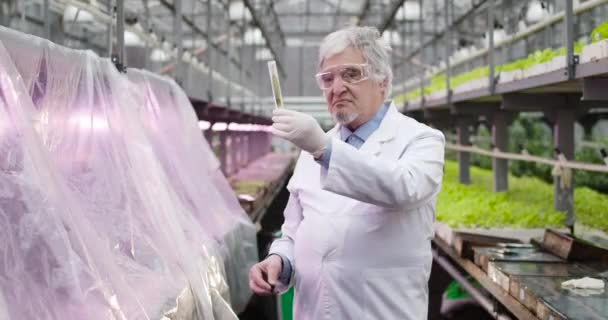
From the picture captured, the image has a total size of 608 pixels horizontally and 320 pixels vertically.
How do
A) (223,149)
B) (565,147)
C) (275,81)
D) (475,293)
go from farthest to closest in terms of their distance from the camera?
(223,149), (565,147), (475,293), (275,81)

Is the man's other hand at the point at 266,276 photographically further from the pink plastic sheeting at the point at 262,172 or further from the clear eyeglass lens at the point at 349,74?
the pink plastic sheeting at the point at 262,172

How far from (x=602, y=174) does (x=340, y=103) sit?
5.76 meters

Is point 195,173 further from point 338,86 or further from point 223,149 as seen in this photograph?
point 223,149

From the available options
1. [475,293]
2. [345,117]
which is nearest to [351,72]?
[345,117]

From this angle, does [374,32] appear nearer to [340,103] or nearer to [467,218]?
[340,103]

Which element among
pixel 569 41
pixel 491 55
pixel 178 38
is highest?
pixel 178 38

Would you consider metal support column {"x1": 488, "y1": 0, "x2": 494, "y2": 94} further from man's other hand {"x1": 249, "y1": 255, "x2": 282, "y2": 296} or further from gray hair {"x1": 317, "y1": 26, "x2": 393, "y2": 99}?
man's other hand {"x1": 249, "y1": 255, "x2": 282, "y2": 296}

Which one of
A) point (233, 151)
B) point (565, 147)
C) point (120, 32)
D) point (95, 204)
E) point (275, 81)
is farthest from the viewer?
point (233, 151)

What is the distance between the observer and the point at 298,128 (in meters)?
1.84

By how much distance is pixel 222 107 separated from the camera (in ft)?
26.1

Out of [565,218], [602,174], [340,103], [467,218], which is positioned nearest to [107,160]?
[340,103]

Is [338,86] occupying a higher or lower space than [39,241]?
higher

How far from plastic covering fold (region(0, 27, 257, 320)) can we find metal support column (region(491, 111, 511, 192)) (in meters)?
4.08

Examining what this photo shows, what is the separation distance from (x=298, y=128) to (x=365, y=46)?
1.76ft
